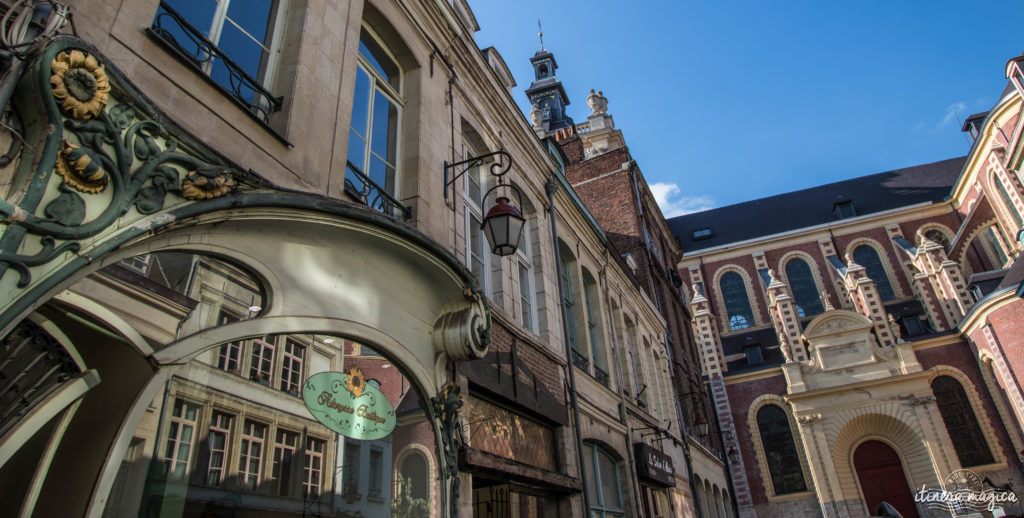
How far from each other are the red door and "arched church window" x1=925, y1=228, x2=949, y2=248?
1380 centimetres

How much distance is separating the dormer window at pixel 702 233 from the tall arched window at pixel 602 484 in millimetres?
32921

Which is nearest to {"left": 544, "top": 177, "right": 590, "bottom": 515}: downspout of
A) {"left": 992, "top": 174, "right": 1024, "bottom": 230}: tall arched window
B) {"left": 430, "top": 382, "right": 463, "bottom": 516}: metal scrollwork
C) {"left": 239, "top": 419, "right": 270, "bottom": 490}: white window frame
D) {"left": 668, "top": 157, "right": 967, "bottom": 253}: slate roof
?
{"left": 430, "top": 382, "right": 463, "bottom": 516}: metal scrollwork

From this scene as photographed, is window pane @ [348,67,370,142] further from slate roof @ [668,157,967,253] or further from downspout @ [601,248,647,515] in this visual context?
slate roof @ [668,157,967,253]

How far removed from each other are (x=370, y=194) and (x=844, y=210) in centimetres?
3889

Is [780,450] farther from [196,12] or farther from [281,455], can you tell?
[196,12]

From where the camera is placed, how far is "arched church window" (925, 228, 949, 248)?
3353 cm

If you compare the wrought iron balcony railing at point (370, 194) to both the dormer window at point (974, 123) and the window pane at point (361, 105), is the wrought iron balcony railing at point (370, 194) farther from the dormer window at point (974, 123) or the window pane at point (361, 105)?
the dormer window at point (974, 123)

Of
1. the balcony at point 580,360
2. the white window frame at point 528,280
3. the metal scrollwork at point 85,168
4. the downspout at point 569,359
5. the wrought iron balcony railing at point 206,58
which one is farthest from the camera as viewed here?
the balcony at point 580,360

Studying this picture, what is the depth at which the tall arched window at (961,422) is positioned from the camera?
24.7 m

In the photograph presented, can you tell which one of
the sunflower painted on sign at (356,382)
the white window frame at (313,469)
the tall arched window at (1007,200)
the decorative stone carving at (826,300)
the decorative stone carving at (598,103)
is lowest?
the white window frame at (313,469)

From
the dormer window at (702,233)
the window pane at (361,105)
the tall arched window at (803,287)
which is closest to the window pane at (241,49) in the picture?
the window pane at (361,105)

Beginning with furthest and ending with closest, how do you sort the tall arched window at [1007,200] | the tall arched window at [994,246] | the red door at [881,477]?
the tall arched window at [994,246] < the tall arched window at [1007,200] < the red door at [881,477]

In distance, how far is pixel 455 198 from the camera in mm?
6199

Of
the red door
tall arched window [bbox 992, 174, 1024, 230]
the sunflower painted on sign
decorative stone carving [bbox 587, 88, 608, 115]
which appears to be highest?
decorative stone carving [bbox 587, 88, 608, 115]
